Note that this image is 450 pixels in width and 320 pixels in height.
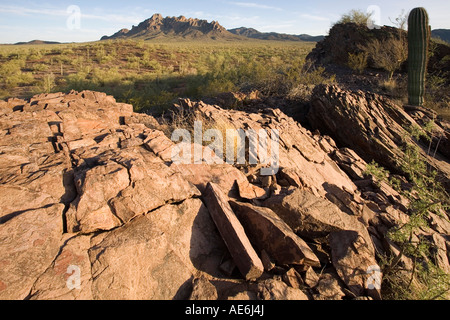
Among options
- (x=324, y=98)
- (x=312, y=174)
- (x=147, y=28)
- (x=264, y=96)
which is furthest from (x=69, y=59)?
(x=147, y=28)

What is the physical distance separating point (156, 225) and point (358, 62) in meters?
15.3

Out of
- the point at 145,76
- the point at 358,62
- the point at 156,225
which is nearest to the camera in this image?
the point at 156,225

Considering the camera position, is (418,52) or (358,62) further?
(358,62)

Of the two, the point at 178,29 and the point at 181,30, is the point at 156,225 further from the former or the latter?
the point at 178,29

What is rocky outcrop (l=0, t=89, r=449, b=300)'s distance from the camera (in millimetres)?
2537

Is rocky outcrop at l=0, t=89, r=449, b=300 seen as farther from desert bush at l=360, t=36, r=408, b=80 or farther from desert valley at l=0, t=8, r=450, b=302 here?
desert bush at l=360, t=36, r=408, b=80

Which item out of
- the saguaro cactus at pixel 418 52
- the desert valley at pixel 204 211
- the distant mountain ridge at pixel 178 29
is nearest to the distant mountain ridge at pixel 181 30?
the distant mountain ridge at pixel 178 29

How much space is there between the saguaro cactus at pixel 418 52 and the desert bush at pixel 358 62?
3735 mm

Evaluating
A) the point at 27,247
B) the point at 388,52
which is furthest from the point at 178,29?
the point at 27,247

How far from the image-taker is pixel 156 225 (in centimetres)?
309

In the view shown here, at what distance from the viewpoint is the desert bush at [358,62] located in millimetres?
14348

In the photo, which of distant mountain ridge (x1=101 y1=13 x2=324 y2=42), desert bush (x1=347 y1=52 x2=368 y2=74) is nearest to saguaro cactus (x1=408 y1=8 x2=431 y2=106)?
desert bush (x1=347 y1=52 x2=368 y2=74)

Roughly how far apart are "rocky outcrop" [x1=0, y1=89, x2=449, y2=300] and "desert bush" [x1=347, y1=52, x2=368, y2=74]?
11894 millimetres

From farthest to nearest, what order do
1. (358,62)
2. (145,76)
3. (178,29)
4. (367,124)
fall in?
(178,29), (145,76), (358,62), (367,124)
